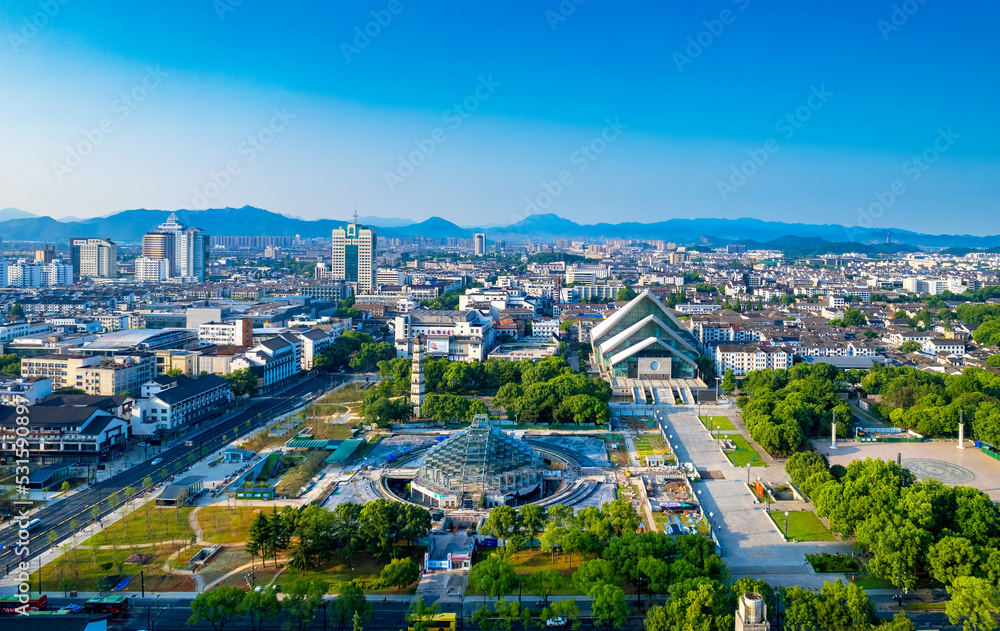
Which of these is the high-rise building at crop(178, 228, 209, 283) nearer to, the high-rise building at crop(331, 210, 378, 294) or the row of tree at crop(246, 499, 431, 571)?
the high-rise building at crop(331, 210, 378, 294)

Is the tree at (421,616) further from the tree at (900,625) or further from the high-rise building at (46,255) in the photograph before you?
the high-rise building at (46,255)

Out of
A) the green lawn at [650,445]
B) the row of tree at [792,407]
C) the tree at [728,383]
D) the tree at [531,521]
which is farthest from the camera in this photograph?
the tree at [728,383]

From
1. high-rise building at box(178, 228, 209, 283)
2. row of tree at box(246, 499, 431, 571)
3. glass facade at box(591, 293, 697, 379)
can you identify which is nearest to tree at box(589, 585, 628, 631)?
row of tree at box(246, 499, 431, 571)


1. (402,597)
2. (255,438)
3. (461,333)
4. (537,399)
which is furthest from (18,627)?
(461,333)

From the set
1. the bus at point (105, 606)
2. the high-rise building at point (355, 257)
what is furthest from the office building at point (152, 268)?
the bus at point (105, 606)

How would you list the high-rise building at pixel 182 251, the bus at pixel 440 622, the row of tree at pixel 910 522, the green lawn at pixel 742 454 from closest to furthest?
the bus at pixel 440 622
the row of tree at pixel 910 522
the green lawn at pixel 742 454
the high-rise building at pixel 182 251

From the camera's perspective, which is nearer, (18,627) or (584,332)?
(18,627)

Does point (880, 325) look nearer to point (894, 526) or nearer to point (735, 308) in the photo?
point (735, 308)
